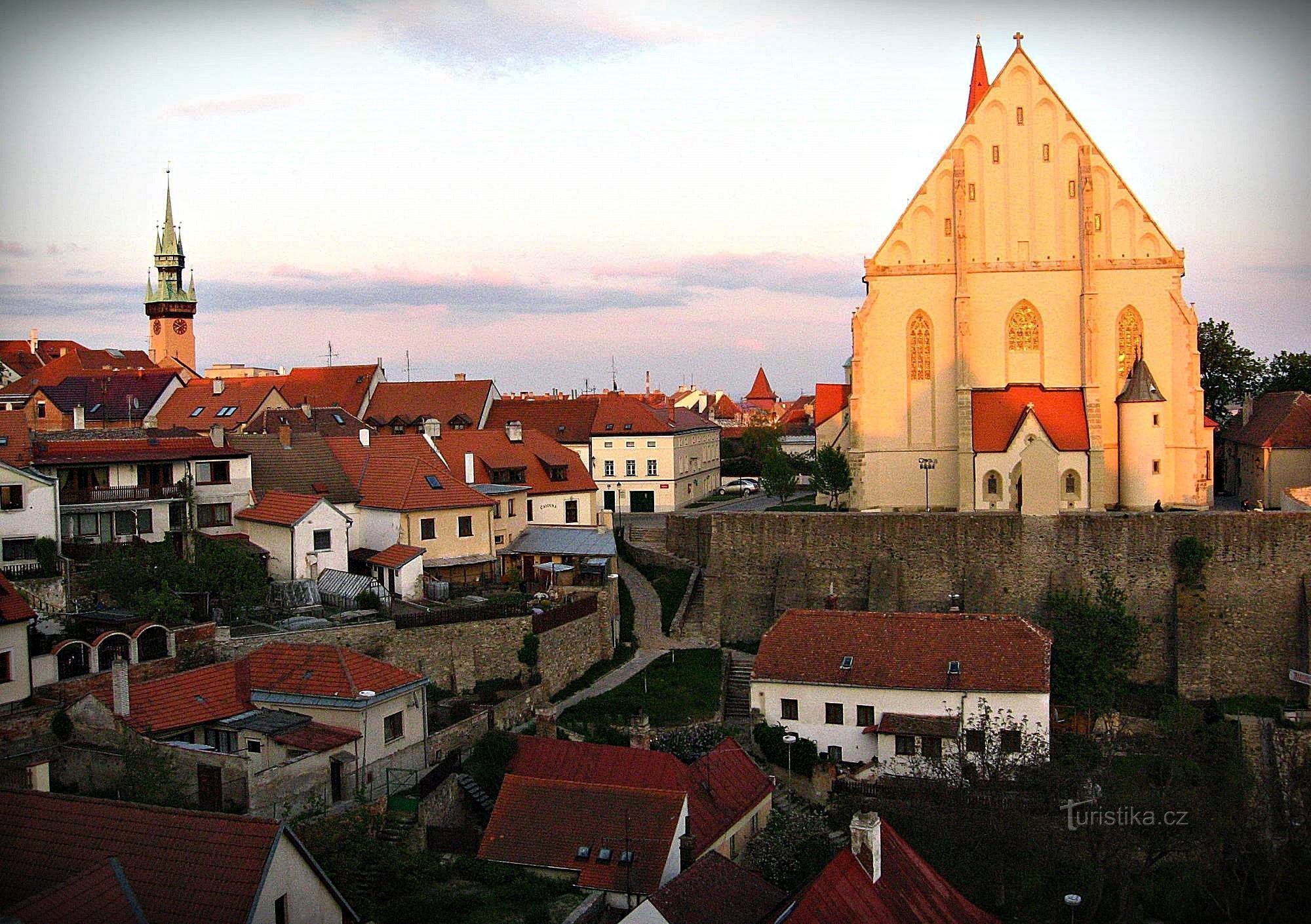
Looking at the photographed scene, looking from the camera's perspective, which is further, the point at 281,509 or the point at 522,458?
the point at 522,458

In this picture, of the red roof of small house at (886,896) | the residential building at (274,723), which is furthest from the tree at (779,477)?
the red roof of small house at (886,896)

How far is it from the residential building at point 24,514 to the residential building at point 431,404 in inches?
1095

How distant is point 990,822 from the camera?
24.7 metres

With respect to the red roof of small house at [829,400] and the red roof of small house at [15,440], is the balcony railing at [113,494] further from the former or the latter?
the red roof of small house at [829,400]

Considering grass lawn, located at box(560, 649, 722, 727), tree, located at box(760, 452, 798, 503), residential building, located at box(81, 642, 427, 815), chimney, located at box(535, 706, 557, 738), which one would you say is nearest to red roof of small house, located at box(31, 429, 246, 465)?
residential building, located at box(81, 642, 427, 815)

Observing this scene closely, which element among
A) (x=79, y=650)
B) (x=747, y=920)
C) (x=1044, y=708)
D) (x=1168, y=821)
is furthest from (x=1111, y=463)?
(x=79, y=650)

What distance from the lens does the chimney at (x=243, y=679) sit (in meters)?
24.1

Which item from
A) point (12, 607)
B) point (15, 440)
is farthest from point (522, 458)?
point (12, 607)

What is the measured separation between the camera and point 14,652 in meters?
22.9

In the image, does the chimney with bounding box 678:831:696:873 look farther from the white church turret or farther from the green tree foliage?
the white church turret

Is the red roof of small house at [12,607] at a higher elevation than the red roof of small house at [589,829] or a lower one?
higher

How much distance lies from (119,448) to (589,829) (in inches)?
749

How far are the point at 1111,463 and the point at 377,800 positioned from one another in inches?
1191

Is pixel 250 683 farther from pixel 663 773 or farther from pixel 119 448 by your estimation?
pixel 119 448
